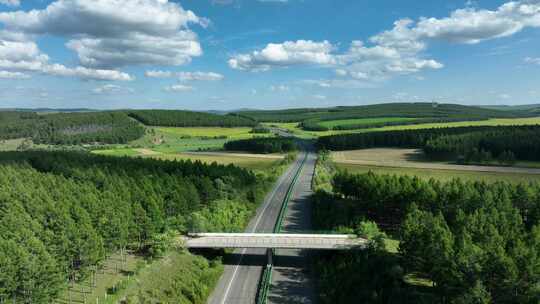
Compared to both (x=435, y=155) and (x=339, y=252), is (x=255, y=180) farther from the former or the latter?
(x=435, y=155)

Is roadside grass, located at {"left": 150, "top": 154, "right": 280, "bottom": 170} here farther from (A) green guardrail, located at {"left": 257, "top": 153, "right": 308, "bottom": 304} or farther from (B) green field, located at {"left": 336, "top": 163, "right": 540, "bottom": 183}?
(A) green guardrail, located at {"left": 257, "top": 153, "right": 308, "bottom": 304}

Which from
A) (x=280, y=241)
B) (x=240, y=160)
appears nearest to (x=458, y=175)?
(x=280, y=241)

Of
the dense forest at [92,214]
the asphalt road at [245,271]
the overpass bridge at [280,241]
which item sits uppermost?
the dense forest at [92,214]

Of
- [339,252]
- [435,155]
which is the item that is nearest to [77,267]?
[339,252]

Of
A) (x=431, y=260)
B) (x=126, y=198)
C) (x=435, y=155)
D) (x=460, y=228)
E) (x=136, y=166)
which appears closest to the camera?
(x=431, y=260)

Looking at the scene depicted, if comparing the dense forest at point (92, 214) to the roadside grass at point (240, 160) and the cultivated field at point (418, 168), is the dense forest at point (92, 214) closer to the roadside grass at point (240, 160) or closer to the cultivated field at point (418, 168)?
the roadside grass at point (240, 160)

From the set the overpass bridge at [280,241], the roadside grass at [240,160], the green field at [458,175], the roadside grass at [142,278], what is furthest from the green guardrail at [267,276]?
the roadside grass at [240,160]

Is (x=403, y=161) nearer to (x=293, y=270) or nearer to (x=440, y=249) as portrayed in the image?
(x=293, y=270)
